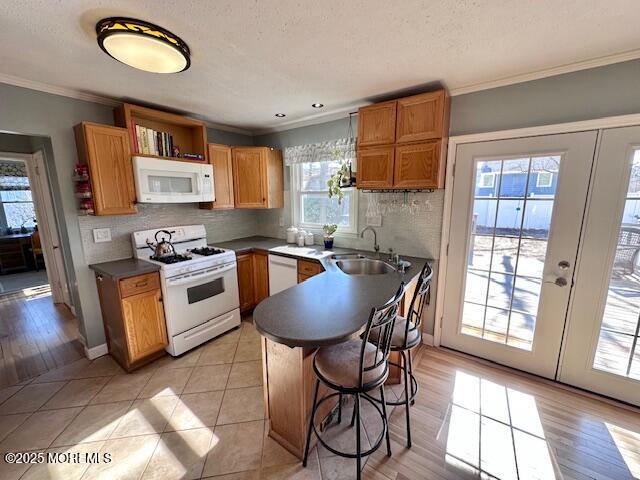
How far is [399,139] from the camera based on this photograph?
2287 millimetres

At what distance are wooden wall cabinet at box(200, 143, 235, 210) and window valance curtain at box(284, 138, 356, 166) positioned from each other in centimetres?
74

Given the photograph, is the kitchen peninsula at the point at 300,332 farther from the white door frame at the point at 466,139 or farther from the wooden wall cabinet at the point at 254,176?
the wooden wall cabinet at the point at 254,176

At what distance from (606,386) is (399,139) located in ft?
8.07

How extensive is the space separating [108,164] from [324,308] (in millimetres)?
2281

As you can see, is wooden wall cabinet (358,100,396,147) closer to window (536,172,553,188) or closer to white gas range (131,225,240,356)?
window (536,172,553,188)

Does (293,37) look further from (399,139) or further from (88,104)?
(88,104)

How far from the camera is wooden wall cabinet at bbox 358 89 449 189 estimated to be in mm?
2150

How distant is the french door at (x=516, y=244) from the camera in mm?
1957

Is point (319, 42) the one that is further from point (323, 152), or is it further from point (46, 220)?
point (46, 220)

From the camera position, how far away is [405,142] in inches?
89.6

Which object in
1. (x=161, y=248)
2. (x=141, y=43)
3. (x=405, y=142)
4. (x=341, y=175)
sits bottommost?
(x=161, y=248)

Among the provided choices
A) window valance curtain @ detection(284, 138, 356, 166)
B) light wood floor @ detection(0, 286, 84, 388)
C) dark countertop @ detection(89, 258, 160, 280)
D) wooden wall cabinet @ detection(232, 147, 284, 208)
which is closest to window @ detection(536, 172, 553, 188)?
window valance curtain @ detection(284, 138, 356, 166)

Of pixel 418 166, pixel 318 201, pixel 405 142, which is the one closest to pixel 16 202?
pixel 318 201

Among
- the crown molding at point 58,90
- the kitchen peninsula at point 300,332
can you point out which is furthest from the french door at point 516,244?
the crown molding at point 58,90
